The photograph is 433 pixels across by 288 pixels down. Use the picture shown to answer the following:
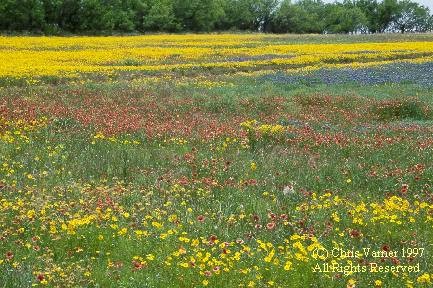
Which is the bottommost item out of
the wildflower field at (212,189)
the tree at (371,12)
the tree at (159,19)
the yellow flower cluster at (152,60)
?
the wildflower field at (212,189)

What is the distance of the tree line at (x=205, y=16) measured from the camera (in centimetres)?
6638

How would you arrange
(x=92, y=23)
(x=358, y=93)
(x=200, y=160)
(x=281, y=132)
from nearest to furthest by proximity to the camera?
(x=200, y=160) < (x=281, y=132) < (x=358, y=93) < (x=92, y=23)

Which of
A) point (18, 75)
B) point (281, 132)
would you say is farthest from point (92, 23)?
point (281, 132)

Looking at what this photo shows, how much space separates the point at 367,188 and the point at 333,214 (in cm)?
213

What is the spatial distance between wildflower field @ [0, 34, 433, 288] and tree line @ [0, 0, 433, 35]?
5059 cm

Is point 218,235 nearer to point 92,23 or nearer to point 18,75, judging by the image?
point 18,75

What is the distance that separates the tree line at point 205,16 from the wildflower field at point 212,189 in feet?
166

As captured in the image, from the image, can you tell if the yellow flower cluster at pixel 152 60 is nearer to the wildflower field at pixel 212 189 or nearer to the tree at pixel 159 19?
the wildflower field at pixel 212 189

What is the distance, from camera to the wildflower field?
6070 mm

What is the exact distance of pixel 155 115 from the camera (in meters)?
15.7

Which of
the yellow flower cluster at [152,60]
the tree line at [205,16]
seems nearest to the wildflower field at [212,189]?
the yellow flower cluster at [152,60]

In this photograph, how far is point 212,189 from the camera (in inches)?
360

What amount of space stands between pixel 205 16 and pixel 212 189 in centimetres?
8545

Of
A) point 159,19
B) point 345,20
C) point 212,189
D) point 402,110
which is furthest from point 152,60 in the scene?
point 345,20
